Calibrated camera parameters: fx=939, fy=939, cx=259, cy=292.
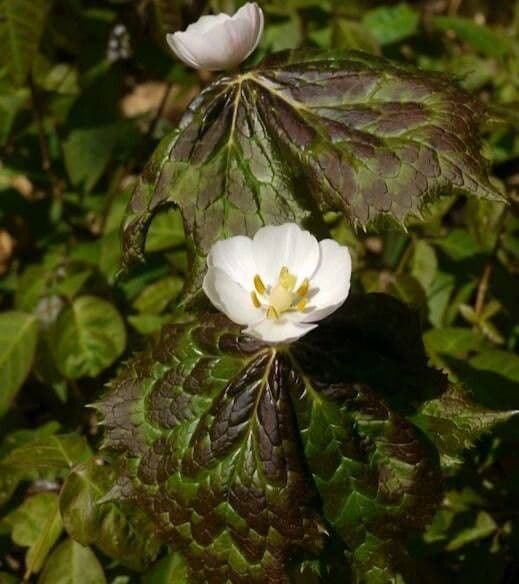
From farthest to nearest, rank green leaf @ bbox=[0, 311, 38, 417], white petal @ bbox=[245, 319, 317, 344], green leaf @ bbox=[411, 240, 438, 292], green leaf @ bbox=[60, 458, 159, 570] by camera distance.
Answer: green leaf @ bbox=[411, 240, 438, 292], green leaf @ bbox=[0, 311, 38, 417], green leaf @ bbox=[60, 458, 159, 570], white petal @ bbox=[245, 319, 317, 344]

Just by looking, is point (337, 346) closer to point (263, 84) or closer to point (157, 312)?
point (263, 84)

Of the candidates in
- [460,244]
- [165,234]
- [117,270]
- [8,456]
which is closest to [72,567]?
[8,456]

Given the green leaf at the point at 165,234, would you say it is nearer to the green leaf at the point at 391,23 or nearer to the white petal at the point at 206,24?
the white petal at the point at 206,24

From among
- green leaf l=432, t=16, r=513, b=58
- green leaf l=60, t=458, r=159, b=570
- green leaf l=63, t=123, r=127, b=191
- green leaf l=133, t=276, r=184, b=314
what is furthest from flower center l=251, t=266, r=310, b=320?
green leaf l=432, t=16, r=513, b=58

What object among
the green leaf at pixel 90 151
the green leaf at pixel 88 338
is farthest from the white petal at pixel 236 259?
the green leaf at pixel 90 151

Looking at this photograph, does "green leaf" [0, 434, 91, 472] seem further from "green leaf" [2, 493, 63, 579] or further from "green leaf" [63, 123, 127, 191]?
"green leaf" [63, 123, 127, 191]

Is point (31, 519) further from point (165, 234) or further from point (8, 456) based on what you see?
point (165, 234)
